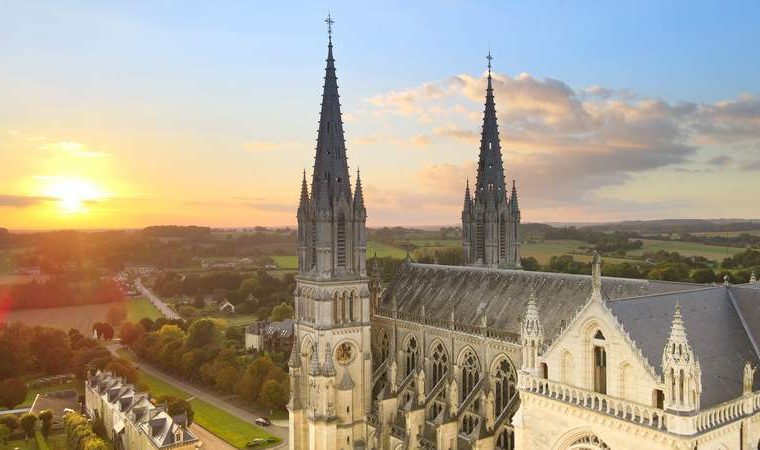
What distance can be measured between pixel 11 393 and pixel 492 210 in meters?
56.6

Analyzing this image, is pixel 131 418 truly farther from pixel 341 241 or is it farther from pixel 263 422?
pixel 341 241

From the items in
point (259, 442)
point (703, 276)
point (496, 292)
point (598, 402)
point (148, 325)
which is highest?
point (496, 292)

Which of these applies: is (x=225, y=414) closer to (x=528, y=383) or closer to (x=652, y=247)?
(x=528, y=383)

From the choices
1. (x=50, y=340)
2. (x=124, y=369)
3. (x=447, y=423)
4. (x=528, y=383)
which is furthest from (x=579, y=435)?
(x=50, y=340)

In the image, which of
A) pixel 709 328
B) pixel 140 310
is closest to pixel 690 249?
pixel 709 328

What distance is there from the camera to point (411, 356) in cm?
4678

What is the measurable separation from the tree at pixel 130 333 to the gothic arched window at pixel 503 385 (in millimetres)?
66458

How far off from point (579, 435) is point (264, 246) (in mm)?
132261

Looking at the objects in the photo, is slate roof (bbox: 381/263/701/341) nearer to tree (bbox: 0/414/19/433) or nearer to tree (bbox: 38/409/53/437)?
tree (bbox: 38/409/53/437)

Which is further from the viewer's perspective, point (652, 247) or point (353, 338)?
point (652, 247)

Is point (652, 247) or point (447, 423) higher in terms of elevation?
point (652, 247)

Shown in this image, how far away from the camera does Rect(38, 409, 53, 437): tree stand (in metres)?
56.8

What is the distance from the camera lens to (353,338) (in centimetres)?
4453

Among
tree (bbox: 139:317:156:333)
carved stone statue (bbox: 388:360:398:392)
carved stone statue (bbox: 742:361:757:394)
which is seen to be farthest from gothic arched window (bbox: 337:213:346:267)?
tree (bbox: 139:317:156:333)
